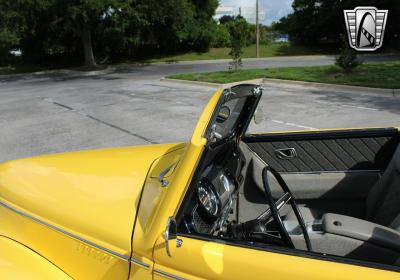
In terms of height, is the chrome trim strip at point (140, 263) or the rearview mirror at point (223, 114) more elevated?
the rearview mirror at point (223, 114)

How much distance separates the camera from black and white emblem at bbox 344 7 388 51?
2478 centimetres

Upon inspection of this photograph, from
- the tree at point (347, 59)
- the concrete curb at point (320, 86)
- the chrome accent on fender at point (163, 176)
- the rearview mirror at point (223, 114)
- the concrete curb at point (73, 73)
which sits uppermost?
the rearview mirror at point (223, 114)

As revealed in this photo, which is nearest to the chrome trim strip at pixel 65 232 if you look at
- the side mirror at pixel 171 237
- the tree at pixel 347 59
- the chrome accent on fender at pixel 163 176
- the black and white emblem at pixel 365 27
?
the side mirror at pixel 171 237

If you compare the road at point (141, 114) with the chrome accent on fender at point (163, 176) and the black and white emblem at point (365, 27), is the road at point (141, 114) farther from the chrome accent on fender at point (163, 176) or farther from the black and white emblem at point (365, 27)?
the black and white emblem at point (365, 27)

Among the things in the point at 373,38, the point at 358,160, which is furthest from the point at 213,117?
the point at 373,38

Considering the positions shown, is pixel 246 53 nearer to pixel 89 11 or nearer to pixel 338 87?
pixel 89 11

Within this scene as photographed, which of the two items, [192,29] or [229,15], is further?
[229,15]

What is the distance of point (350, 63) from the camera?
1634cm

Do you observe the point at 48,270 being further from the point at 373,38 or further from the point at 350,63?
the point at 373,38

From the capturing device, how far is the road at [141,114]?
8141 millimetres

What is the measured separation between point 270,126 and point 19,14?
1844 cm

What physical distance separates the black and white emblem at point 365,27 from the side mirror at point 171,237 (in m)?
22.7

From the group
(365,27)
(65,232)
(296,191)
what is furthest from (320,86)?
(365,27)

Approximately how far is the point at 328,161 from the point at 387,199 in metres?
0.67
